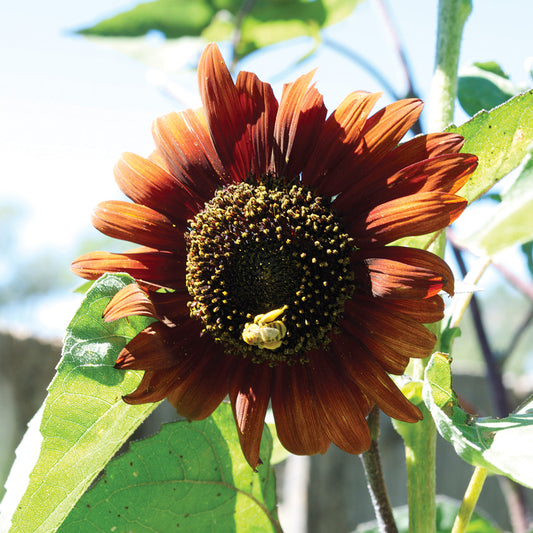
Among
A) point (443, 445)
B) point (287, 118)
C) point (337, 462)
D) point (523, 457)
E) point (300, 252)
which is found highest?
point (287, 118)

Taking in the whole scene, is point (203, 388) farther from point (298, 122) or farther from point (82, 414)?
point (298, 122)

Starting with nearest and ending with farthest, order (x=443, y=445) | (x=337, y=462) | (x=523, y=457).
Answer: (x=523, y=457) → (x=337, y=462) → (x=443, y=445)

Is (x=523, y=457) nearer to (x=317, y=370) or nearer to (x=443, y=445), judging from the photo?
(x=317, y=370)

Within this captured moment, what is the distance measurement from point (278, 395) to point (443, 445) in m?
2.19

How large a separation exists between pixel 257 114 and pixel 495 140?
0.21 meters

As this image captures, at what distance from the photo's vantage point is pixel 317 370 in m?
0.53

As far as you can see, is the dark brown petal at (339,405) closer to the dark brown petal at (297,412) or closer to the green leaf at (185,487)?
the dark brown petal at (297,412)

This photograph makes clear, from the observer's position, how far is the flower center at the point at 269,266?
54 centimetres

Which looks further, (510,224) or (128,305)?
(128,305)

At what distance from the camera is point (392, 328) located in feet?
1.57

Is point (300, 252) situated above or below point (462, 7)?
below

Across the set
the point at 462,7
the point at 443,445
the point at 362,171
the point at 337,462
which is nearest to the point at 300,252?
the point at 362,171

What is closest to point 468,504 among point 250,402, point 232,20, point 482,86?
point 250,402

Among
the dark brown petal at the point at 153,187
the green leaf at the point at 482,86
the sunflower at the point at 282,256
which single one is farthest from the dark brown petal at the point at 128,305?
the green leaf at the point at 482,86
